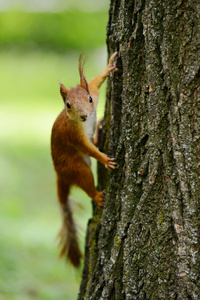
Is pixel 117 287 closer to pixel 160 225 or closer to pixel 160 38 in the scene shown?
pixel 160 225

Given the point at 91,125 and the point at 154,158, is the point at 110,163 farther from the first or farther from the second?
the point at 91,125

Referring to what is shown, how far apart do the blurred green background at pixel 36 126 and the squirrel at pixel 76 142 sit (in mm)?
300

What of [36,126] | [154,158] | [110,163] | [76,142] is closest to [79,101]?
[76,142]

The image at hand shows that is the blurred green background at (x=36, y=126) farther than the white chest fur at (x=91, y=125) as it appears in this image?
Yes

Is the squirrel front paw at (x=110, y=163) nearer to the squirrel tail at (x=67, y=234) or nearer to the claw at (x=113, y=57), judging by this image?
the claw at (x=113, y=57)

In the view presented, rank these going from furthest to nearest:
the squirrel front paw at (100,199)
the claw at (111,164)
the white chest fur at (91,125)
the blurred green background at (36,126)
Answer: the blurred green background at (36,126) → the white chest fur at (91,125) → the squirrel front paw at (100,199) → the claw at (111,164)

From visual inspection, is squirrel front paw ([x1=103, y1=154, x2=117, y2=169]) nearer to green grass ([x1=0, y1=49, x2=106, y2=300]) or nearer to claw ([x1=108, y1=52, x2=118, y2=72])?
claw ([x1=108, y1=52, x2=118, y2=72])

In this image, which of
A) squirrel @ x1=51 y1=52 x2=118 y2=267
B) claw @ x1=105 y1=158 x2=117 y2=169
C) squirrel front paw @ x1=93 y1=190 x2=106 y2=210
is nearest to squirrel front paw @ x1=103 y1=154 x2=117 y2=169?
claw @ x1=105 y1=158 x2=117 y2=169

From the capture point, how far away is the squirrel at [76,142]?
2.72m

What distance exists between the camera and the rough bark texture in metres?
2.00

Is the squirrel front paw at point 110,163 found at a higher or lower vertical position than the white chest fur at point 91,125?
lower

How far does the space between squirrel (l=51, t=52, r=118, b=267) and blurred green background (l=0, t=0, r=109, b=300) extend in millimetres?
300

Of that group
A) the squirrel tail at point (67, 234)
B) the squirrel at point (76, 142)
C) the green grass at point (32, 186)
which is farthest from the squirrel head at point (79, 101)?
the green grass at point (32, 186)

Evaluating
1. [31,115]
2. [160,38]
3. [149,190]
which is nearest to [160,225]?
[149,190]
